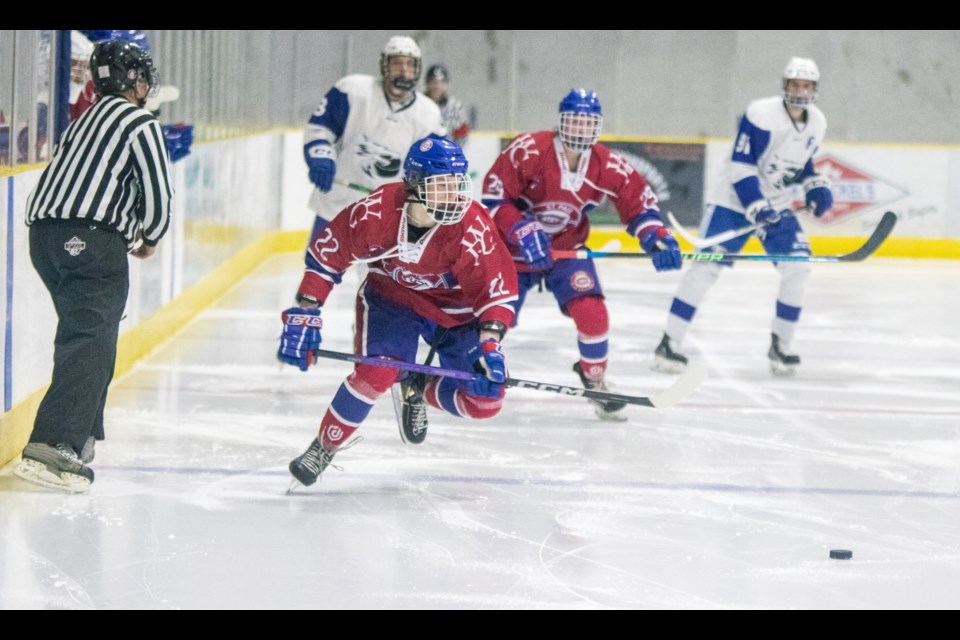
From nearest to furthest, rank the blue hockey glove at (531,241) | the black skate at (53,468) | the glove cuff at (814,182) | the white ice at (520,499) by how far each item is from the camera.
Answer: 1. the white ice at (520,499)
2. the black skate at (53,468)
3. the blue hockey glove at (531,241)
4. the glove cuff at (814,182)

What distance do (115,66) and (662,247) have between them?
5.96 feet

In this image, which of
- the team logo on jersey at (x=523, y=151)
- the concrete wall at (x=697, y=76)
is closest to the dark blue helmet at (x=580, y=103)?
the team logo on jersey at (x=523, y=151)

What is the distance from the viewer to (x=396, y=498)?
3635 mm

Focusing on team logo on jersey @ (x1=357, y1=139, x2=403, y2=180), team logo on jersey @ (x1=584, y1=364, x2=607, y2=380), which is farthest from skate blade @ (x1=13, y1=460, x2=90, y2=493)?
team logo on jersey @ (x1=357, y1=139, x2=403, y2=180)

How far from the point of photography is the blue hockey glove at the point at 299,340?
134 inches

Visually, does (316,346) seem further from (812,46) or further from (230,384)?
(812,46)

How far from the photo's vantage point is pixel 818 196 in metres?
5.76

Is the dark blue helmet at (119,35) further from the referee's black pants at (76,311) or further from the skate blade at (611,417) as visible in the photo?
the skate blade at (611,417)

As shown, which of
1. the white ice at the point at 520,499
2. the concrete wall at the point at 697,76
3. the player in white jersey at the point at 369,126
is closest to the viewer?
the white ice at the point at 520,499

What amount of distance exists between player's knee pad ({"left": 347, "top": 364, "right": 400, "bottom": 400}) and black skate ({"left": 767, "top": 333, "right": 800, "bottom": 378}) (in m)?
2.54

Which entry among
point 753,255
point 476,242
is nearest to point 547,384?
point 476,242

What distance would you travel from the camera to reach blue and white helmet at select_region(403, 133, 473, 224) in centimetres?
338
